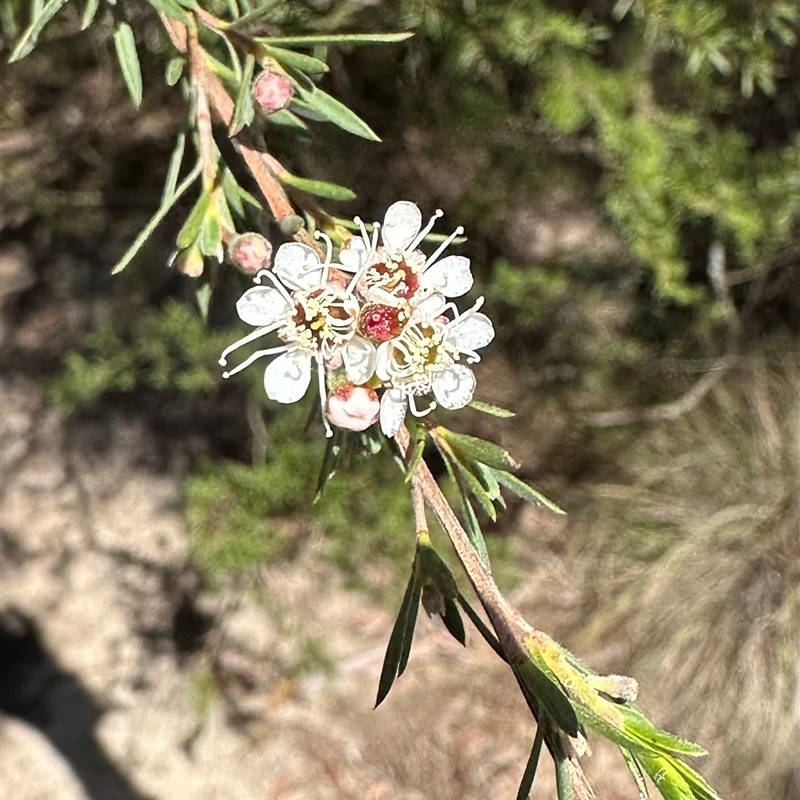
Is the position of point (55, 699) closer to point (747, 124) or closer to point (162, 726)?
point (162, 726)

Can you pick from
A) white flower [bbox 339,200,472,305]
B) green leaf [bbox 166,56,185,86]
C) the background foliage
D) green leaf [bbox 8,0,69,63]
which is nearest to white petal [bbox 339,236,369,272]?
white flower [bbox 339,200,472,305]

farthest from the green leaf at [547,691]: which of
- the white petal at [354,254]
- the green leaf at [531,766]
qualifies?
the white petal at [354,254]

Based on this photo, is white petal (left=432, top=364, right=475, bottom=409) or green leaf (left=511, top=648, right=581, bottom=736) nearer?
green leaf (left=511, top=648, right=581, bottom=736)

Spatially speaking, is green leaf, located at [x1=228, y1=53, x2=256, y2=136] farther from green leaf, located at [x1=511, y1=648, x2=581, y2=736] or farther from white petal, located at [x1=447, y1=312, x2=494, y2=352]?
green leaf, located at [x1=511, y1=648, x2=581, y2=736]

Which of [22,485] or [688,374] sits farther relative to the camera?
[22,485]

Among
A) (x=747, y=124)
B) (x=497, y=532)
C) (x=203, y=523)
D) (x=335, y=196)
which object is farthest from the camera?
(x=497, y=532)

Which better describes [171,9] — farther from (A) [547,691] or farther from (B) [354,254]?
(A) [547,691]

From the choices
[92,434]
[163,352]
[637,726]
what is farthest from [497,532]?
[637,726]
